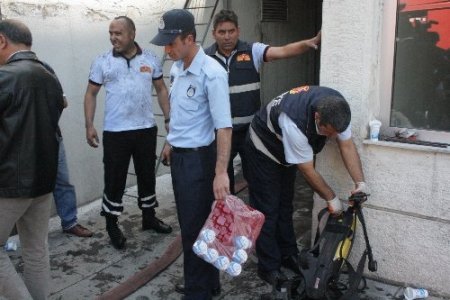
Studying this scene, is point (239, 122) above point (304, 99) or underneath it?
underneath

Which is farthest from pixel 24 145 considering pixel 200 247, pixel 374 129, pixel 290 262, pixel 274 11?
pixel 274 11

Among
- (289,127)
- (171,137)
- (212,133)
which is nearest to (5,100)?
(171,137)

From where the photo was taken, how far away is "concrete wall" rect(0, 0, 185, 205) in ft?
14.4

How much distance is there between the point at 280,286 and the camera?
326 cm

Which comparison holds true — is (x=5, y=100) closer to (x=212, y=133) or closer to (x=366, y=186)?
(x=212, y=133)

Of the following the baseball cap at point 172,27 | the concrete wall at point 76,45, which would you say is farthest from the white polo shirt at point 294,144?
the concrete wall at point 76,45

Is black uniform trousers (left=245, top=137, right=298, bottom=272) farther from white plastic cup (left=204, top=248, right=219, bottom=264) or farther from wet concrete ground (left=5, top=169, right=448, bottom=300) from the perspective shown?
white plastic cup (left=204, top=248, right=219, bottom=264)

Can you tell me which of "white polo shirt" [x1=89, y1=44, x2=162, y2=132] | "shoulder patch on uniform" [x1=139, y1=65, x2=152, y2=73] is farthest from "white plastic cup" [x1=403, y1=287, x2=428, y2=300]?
"shoulder patch on uniform" [x1=139, y1=65, x2=152, y2=73]

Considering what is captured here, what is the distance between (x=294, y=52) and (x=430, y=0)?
38.2 inches

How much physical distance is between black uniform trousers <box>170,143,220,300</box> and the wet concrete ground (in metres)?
0.36

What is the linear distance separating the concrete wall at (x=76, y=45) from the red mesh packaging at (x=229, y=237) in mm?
2535

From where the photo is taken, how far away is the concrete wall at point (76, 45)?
4375 millimetres

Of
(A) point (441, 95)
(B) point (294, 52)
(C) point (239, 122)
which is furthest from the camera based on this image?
(C) point (239, 122)

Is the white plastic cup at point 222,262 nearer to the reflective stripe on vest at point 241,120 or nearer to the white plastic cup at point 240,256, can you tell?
the white plastic cup at point 240,256
